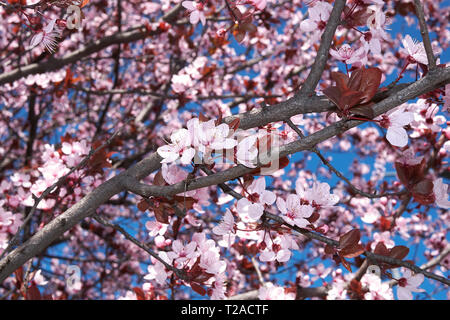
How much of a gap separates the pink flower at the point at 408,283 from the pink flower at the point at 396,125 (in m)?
0.68

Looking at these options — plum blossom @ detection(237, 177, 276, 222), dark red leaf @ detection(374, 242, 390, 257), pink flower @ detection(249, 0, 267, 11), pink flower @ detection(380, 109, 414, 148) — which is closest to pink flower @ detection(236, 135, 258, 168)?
plum blossom @ detection(237, 177, 276, 222)

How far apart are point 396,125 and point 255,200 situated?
56 centimetres

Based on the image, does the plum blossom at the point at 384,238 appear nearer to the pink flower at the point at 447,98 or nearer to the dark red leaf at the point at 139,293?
the pink flower at the point at 447,98

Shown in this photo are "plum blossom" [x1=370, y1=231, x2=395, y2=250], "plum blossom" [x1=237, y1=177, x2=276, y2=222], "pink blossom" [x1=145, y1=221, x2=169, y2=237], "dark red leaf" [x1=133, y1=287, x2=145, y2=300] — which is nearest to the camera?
"plum blossom" [x1=237, y1=177, x2=276, y2=222]

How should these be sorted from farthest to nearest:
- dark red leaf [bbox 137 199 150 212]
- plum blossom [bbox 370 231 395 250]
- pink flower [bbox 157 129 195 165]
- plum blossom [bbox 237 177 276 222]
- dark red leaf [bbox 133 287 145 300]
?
plum blossom [bbox 370 231 395 250], dark red leaf [bbox 133 287 145 300], dark red leaf [bbox 137 199 150 212], plum blossom [bbox 237 177 276 222], pink flower [bbox 157 129 195 165]

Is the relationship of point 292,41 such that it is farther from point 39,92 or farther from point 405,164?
→ point 405,164

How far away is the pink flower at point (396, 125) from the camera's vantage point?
123 centimetres

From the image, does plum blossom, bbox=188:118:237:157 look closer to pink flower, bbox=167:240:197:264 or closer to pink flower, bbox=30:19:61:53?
pink flower, bbox=167:240:197:264

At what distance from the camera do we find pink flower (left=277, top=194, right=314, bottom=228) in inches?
54.6

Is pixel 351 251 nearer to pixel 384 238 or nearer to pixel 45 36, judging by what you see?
pixel 384 238

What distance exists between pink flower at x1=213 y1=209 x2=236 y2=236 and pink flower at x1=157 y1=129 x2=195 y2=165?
1.21ft

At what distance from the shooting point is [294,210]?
1.42m
